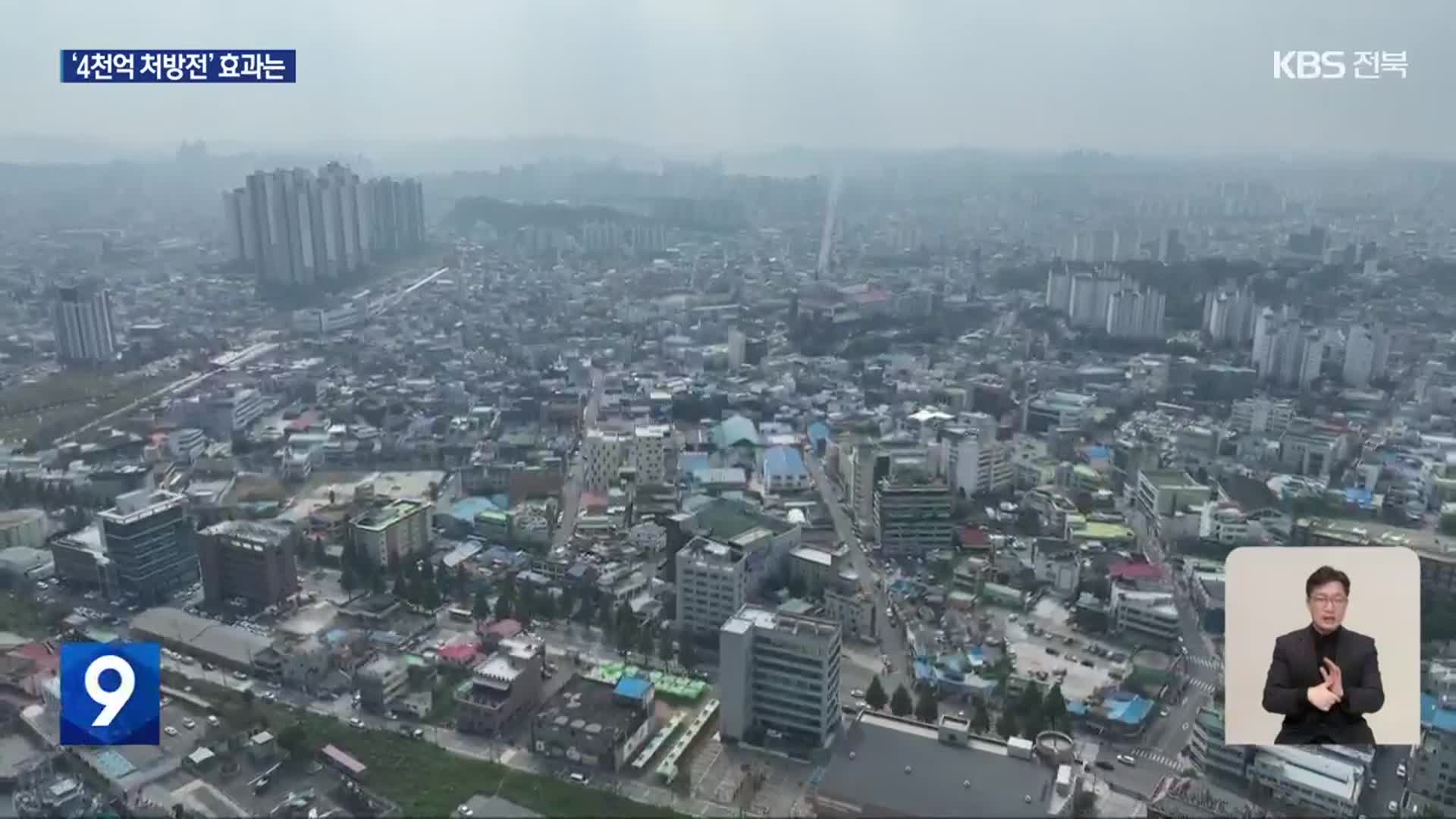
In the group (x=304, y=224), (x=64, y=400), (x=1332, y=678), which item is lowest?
(x=64, y=400)

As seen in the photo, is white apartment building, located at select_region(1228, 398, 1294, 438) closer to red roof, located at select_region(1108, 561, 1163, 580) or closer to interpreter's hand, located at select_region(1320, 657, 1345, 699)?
red roof, located at select_region(1108, 561, 1163, 580)

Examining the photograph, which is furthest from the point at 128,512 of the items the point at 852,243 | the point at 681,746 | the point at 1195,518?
the point at 852,243

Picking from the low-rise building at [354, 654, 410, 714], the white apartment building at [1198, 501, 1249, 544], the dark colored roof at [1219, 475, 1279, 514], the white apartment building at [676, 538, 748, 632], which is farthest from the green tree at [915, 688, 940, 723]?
the dark colored roof at [1219, 475, 1279, 514]

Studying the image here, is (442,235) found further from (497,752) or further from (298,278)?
(497,752)

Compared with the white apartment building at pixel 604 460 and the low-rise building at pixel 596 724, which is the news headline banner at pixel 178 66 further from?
the white apartment building at pixel 604 460

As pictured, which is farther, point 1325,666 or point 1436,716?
point 1436,716

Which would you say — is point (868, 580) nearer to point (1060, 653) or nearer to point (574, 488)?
point (1060, 653)

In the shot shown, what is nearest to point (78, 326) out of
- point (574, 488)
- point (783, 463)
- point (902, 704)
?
point (574, 488)
